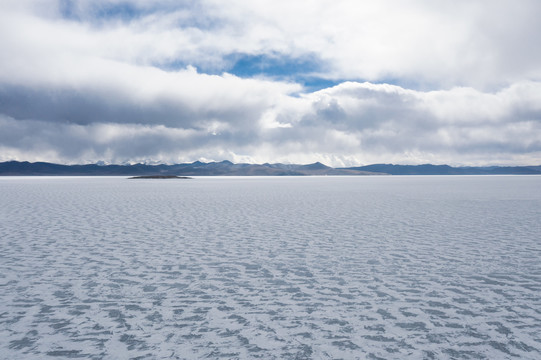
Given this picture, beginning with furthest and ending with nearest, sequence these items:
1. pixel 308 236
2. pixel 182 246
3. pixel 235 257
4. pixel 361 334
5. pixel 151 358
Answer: pixel 308 236, pixel 182 246, pixel 235 257, pixel 361 334, pixel 151 358

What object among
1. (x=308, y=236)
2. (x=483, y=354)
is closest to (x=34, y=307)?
(x=483, y=354)

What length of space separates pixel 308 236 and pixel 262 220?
31.7ft

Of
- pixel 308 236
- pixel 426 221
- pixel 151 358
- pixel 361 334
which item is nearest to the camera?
pixel 151 358

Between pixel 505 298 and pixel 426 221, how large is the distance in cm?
2227

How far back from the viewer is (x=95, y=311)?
40.3 ft

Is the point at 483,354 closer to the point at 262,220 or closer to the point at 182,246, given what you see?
the point at 182,246

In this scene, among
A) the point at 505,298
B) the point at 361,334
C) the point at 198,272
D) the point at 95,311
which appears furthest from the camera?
the point at 198,272

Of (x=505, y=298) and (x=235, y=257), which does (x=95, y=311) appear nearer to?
(x=235, y=257)

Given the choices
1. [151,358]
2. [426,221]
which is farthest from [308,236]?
[151,358]

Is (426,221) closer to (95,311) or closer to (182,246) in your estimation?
(182,246)

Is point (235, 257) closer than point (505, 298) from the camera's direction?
No

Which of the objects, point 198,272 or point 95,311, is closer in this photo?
point 95,311

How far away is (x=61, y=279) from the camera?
15945 millimetres

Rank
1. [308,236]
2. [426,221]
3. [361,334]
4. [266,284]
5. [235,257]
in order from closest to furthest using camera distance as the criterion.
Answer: [361,334], [266,284], [235,257], [308,236], [426,221]
